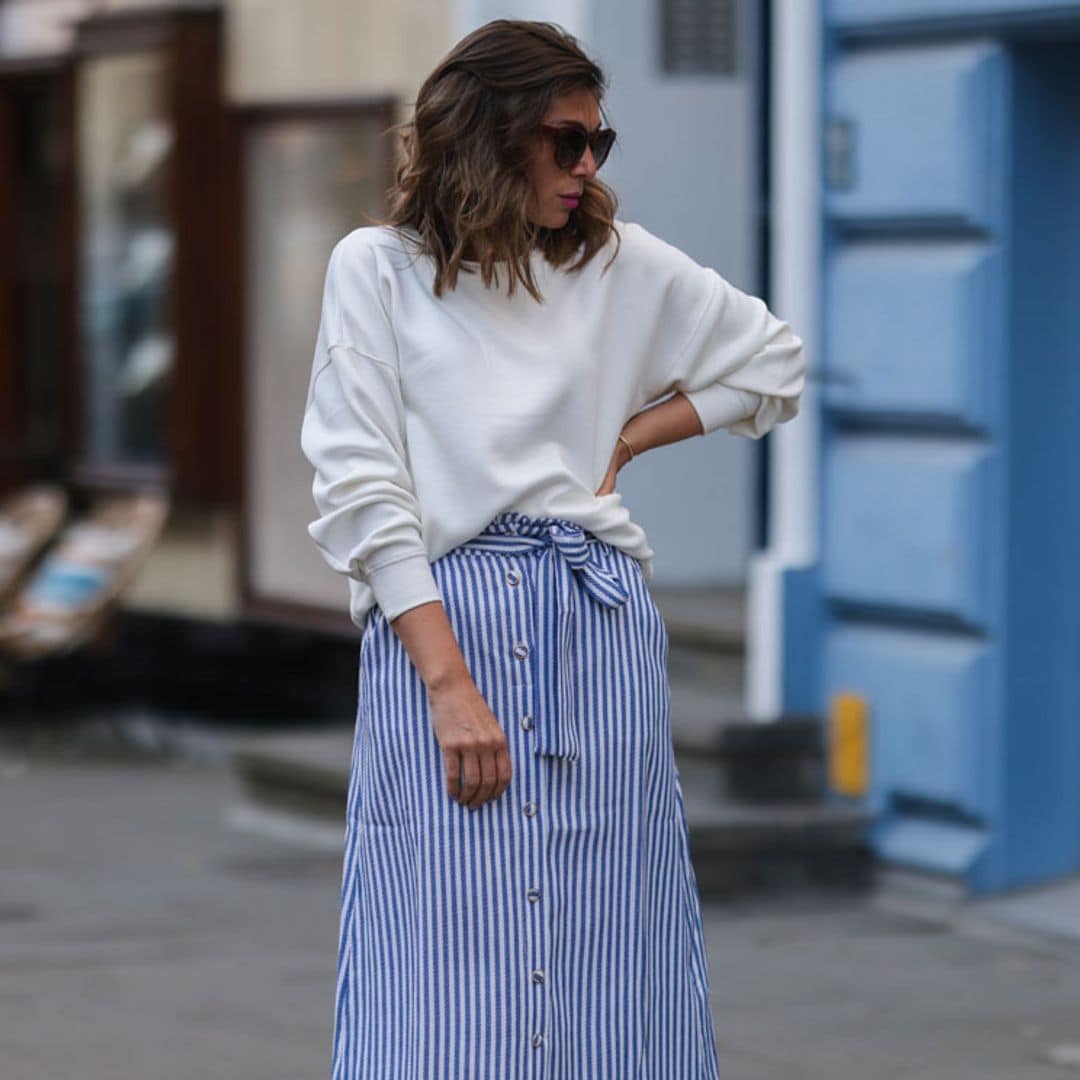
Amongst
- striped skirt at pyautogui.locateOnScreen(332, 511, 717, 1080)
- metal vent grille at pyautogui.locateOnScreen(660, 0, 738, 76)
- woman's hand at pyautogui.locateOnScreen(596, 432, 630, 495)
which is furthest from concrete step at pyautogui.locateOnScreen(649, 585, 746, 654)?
striped skirt at pyautogui.locateOnScreen(332, 511, 717, 1080)

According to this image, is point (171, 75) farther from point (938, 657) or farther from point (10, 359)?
point (938, 657)

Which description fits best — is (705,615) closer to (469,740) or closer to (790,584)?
(790,584)

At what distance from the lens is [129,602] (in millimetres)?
10508

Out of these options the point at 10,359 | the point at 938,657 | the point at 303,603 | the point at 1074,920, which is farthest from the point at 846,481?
the point at 10,359

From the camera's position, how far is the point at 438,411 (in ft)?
10.6

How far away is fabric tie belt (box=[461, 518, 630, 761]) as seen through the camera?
128 inches

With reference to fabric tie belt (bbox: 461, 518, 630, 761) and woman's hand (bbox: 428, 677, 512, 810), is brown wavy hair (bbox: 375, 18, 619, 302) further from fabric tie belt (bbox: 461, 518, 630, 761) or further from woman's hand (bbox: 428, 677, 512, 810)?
woman's hand (bbox: 428, 677, 512, 810)

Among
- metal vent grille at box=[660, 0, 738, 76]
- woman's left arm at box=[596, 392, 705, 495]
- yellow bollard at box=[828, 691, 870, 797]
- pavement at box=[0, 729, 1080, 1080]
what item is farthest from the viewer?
metal vent grille at box=[660, 0, 738, 76]

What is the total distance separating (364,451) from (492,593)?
0.82 ft

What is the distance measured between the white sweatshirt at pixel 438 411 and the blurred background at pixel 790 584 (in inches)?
86.9

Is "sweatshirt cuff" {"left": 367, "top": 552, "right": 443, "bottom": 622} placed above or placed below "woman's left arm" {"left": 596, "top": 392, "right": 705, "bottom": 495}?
below

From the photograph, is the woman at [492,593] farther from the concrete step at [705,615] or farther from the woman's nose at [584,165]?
the concrete step at [705,615]

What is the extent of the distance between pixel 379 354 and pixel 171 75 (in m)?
6.73

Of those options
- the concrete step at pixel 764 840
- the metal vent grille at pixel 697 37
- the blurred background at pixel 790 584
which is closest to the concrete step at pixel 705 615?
the blurred background at pixel 790 584
